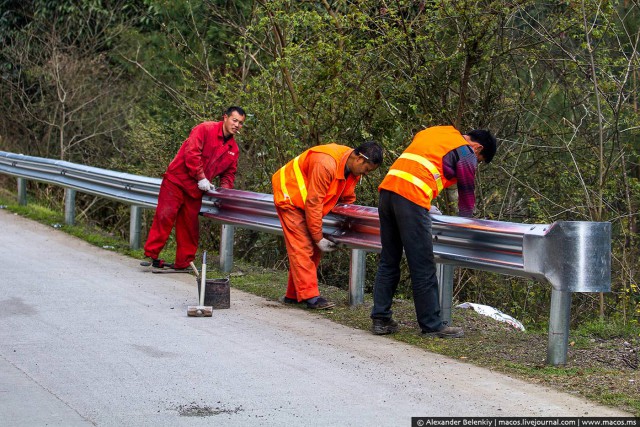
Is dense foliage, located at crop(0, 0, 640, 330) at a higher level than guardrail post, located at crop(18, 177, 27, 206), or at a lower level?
higher

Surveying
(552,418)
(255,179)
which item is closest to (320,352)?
(552,418)

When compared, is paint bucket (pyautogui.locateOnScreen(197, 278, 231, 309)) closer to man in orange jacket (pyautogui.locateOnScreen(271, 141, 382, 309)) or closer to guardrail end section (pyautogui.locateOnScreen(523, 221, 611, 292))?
man in orange jacket (pyautogui.locateOnScreen(271, 141, 382, 309))

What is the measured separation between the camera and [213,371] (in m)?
6.76

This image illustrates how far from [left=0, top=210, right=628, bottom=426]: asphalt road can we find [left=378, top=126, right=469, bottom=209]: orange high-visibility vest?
3.71ft

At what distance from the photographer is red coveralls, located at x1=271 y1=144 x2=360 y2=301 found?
353 inches

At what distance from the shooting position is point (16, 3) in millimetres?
23922

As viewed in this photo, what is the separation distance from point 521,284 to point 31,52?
13.7 meters

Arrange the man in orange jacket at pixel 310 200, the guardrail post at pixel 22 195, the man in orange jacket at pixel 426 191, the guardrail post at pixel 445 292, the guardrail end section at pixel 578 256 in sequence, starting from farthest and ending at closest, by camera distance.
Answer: the guardrail post at pixel 22 195
the man in orange jacket at pixel 310 200
the guardrail post at pixel 445 292
the man in orange jacket at pixel 426 191
the guardrail end section at pixel 578 256

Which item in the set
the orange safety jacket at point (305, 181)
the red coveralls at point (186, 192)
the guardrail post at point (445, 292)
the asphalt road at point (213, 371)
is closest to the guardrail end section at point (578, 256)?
the asphalt road at point (213, 371)

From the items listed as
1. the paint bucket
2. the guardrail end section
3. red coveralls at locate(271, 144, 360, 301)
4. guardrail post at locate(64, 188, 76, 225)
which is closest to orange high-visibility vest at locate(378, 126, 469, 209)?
red coveralls at locate(271, 144, 360, 301)

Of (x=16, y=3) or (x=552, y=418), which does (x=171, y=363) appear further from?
(x=16, y=3)

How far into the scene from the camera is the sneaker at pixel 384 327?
8.14m

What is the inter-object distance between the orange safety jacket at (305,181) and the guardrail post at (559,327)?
2609 millimetres

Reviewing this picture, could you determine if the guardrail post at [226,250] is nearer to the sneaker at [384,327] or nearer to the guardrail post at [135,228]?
the guardrail post at [135,228]
